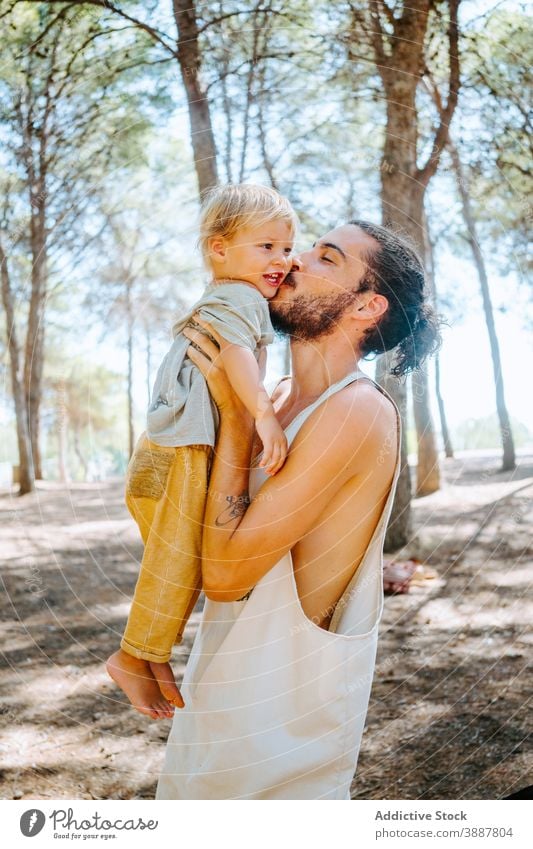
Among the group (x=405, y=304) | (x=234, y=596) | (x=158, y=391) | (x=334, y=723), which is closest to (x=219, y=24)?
(x=405, y=304)

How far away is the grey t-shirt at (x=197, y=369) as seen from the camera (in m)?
1.75

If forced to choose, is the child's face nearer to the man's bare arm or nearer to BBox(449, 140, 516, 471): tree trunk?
the man's bare arm

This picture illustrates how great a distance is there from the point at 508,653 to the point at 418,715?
26.7 inches

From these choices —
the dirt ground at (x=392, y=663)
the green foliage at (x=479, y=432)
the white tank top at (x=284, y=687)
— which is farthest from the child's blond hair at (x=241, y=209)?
the dirt ground at (x=392, y=663)

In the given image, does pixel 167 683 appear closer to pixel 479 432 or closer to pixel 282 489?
pixel 282 489

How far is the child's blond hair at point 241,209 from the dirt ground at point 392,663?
1.48m

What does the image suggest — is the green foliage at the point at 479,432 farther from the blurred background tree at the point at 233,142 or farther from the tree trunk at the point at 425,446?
the tree trunk at the point at 425,446

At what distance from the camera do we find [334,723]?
1764mm

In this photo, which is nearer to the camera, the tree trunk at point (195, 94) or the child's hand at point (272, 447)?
the child's hand at point (272, 447)

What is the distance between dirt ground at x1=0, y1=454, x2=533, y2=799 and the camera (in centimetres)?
301

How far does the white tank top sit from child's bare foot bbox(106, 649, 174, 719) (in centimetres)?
9

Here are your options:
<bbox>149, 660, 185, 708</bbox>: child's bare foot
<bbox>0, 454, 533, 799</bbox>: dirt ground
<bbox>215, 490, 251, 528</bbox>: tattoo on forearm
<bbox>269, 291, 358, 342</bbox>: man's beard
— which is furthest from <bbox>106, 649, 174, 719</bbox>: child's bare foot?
<bbox>0, 454, 533, 799</bbox>: dirt ground

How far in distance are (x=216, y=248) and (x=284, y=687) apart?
94cm
